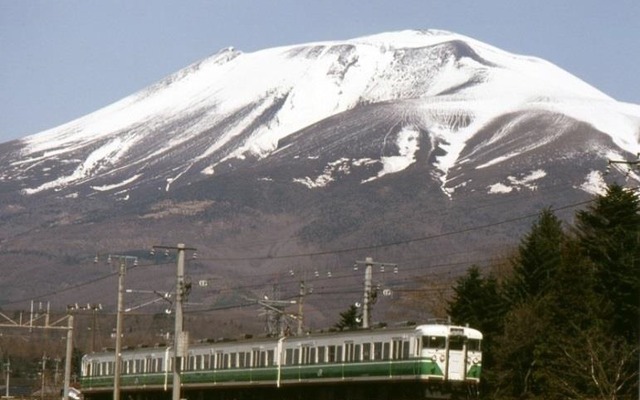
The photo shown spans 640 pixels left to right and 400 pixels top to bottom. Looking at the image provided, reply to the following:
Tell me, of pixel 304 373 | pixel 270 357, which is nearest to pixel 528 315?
pixel 304 373

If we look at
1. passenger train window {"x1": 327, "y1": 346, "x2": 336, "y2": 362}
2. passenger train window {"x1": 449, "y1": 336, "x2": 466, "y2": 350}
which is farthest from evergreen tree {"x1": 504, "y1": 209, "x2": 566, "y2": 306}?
passenger train window {"x1": 327, "y1": 346, "x2": 336, "y2": 362}

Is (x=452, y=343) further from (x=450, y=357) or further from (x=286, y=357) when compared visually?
(x=286, y=357)

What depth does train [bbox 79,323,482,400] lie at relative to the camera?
62.6 meters

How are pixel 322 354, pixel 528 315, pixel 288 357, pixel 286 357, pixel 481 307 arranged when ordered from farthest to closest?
pixel 481 307 → pixel 286 357 → pixel 288 357 → pixel 322 354 → pixel 528 315

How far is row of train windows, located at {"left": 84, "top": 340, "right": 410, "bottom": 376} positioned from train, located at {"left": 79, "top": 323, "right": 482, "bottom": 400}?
37mm

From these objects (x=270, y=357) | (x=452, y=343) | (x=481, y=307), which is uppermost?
(x=481, y=307)

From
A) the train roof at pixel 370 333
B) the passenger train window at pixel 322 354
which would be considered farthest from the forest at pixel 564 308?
the passenger train window at pixel 322 354

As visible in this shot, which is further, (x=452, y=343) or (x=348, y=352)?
(x=348, y=352)

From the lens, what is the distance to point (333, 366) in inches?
2665

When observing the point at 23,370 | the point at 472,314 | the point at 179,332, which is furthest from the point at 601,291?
the point at 23,370

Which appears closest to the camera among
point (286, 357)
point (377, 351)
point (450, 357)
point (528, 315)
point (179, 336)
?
point (179, 336)

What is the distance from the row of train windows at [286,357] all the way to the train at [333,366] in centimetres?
4

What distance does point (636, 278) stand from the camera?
6475cm

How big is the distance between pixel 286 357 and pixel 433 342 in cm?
1192
